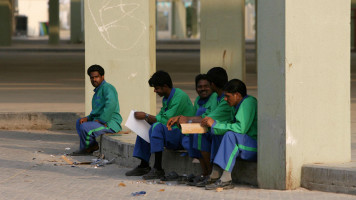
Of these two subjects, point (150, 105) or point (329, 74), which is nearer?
point (329, 74)

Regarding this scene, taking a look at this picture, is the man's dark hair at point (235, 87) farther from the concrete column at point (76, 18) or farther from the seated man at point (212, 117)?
the concrete column at point (76, 18)

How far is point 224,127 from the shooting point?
295 inches

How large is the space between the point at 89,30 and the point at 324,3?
530 centimetres

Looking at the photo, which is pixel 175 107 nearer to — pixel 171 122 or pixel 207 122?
pixel 171 122

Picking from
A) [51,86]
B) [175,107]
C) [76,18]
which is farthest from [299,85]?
[76,18]

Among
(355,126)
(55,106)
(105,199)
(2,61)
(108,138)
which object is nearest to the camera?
(105,199)

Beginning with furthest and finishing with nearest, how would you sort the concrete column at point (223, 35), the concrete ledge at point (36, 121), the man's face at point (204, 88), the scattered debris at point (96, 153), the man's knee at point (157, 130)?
the concrete column at point (223, 35) → the concrete ledge at point (36, 121) → the scattered debris at point (96, 153) → the man's knee at point (157, 130) → the man's face at point (204, 88)

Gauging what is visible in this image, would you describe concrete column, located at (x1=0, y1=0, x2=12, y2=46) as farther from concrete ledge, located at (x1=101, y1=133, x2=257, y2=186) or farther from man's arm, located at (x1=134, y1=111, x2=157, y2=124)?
man's arm, located at (x1=134, y1=111, x2=157, y2=124)

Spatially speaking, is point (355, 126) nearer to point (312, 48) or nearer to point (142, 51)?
point (142, 51)

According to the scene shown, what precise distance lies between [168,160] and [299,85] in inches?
73.1

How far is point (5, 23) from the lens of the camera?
148ft

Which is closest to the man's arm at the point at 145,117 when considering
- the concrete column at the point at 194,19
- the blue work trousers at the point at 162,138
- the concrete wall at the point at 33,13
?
the blue work trousers at the point at 162,138

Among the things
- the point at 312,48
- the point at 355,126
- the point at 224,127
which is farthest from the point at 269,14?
the point at 355,126

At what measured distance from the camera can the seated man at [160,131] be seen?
8281 millimetres
